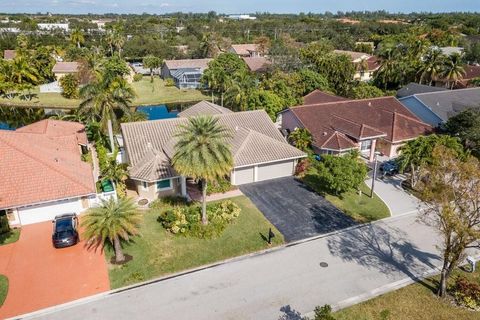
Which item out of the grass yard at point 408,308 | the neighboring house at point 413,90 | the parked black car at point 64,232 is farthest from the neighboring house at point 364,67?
the parked black car at point 64,232

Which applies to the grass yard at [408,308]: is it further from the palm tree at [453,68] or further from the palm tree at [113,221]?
the palm tree at [453,68]

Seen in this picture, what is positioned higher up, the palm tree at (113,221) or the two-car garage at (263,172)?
the palm tree at (113,221)

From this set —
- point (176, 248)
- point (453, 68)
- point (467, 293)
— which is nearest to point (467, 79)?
point (453, 68)

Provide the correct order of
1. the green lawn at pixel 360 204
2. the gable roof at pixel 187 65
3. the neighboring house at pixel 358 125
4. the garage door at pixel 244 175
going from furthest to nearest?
the gable roof at pixel 187 65, the neighboring house at pixel 358 125, the garage door at pixel 244 175, the green lawn at pixel 360 204

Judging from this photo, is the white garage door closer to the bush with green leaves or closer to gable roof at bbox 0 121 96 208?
gable roof at bbox 0 121 96 208

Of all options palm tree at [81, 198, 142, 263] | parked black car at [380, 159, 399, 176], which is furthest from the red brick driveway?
parked black car at [380, 159, 399, 176]

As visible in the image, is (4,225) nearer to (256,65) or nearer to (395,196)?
(395,196)

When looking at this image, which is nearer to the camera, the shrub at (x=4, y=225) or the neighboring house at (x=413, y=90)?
the shrub at (x=4, y=225)
